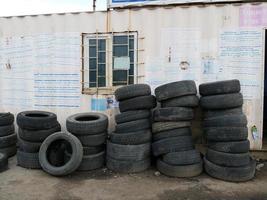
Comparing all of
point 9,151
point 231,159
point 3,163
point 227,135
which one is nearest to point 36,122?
point 3,163

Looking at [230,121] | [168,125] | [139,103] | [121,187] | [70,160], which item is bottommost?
[121,187]

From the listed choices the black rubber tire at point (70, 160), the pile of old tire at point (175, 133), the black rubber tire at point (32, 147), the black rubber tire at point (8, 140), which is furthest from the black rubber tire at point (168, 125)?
the black rubber tire at point (8, 140)

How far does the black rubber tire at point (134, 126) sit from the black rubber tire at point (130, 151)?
30cm

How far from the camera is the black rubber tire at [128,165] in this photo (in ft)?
20.2

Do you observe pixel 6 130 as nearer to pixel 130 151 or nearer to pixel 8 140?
pixel 8 140

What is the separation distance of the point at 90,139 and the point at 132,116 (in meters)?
0.90

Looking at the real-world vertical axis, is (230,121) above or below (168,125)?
above

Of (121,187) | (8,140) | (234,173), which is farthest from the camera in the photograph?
(8,140)

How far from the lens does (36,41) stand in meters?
7.82

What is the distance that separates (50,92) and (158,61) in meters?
2.60

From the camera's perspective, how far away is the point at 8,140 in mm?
7148

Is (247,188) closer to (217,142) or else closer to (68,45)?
(217,142)

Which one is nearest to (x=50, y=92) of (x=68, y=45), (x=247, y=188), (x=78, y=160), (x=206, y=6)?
(x=68, y=45)

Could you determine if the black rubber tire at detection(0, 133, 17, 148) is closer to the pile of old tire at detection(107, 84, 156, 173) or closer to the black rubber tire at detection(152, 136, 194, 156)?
the pile of old tire at detection(107, 84, 156, 173)
